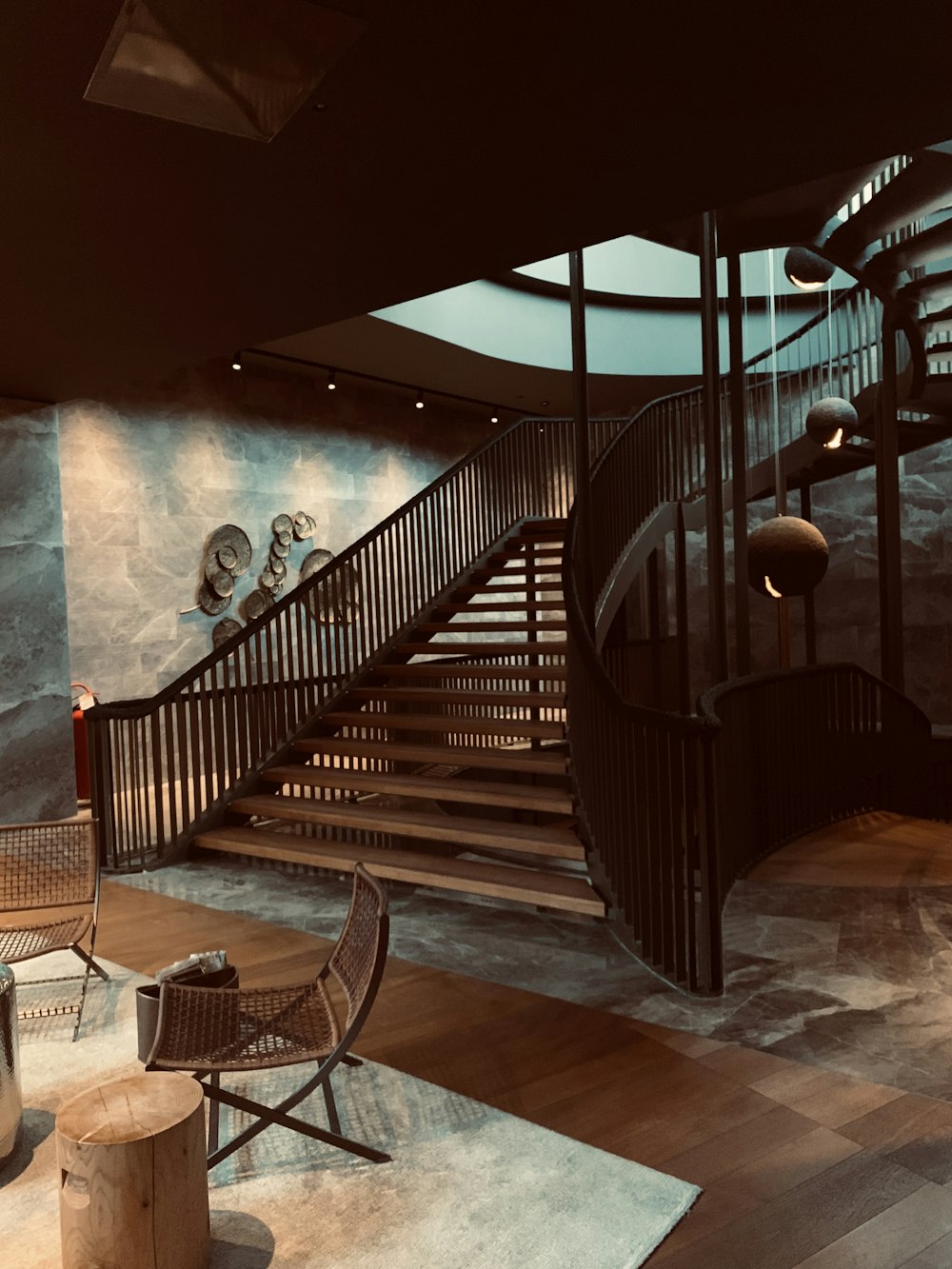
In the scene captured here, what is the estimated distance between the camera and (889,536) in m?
9.76

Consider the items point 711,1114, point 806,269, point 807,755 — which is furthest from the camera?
point 807,755

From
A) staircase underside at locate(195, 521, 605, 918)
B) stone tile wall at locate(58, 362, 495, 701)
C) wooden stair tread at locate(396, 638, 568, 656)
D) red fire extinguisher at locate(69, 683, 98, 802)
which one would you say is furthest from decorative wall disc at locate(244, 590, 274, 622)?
wooden stair tread at locate(396, 638, 568, 656)

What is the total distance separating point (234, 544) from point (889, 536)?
6.33m

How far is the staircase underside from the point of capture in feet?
17.3

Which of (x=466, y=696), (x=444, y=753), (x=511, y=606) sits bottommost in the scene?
(x=444, y=753)

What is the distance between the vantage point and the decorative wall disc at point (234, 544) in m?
10.4

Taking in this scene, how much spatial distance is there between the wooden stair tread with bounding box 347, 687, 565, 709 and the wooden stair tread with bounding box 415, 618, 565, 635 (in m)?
0.51

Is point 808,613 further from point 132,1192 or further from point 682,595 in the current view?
point 132,1192

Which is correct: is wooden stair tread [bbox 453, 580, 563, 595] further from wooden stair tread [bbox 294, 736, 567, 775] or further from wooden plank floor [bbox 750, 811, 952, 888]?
→ wooden plank floor [bbox 750, 811, 952, 888]

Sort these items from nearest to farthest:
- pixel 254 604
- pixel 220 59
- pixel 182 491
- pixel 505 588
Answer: pixel 220 59 < pixel 505 588 < pixel 182 491 < pixel 254 604

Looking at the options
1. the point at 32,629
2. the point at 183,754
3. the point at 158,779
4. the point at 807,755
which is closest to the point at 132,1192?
the point at 158,779

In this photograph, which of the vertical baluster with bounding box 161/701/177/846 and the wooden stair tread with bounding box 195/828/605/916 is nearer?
the wooden stair tread with bounding box 195/828/605/916

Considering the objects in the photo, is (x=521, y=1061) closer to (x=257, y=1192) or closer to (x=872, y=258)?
(x=257, y=1192)

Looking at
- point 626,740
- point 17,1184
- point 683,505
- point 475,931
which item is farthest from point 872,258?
point 17,1184
